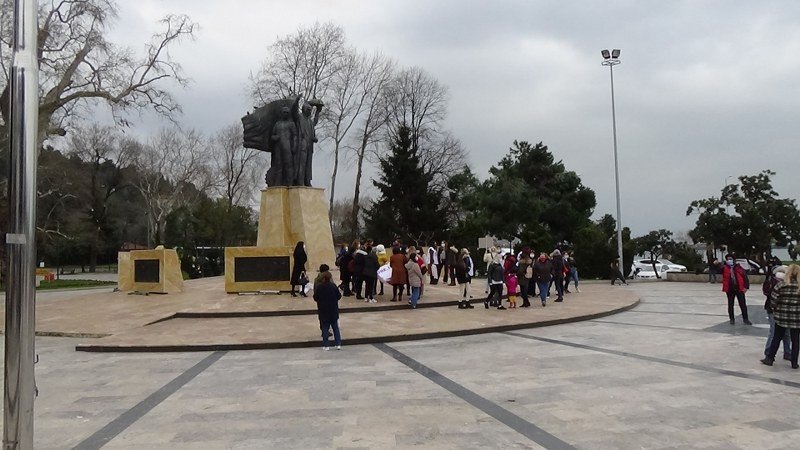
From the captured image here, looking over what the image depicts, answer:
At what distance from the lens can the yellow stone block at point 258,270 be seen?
16.5 metres

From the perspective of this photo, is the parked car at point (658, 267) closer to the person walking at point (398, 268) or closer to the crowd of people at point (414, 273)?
the crowd of people at point (414, 273)

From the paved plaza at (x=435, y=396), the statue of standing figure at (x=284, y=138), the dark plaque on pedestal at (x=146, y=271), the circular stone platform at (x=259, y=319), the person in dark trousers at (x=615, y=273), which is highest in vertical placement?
the statue of standing figure at (x=284, y=138)

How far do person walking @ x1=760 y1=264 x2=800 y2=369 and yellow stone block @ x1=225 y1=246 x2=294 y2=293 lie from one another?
1202 cm

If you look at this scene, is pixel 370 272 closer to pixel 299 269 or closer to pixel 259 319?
pixel 299 269

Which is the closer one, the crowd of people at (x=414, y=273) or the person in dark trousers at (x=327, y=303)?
the person in dark trousers at (x=327, y=303)

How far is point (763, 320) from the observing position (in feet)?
42.8

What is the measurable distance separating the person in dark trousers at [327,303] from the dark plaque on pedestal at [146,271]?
10.7 m

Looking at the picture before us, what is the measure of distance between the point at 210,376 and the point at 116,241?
187 feet

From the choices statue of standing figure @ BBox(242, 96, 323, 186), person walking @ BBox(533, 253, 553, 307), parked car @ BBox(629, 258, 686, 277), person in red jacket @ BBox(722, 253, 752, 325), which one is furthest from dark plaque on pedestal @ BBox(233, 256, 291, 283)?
parked car @ BBox(629, 258, 686, 277)

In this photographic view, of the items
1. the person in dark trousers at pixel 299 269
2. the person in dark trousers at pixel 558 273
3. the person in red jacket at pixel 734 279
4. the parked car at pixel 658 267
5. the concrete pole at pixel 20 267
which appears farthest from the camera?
the parked car at pixel 658 267

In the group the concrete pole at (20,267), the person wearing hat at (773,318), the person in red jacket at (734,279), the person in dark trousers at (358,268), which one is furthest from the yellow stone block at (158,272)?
the person wearing hat at (773,318)

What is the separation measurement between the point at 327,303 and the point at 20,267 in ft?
21.5

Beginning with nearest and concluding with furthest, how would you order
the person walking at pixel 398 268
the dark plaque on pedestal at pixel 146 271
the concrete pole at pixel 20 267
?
the concrete pole at pixel 20 267, the person walking at pixel 398 268, the dark plaque on pedestal at pixel 146 271

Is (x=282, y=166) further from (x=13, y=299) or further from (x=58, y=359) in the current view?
(x=13, y=299)
